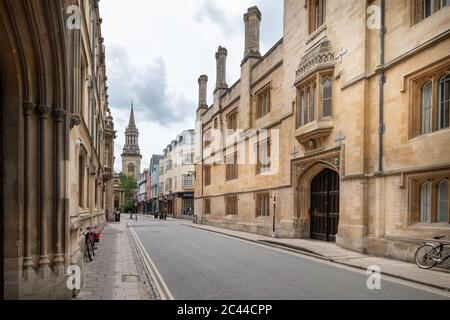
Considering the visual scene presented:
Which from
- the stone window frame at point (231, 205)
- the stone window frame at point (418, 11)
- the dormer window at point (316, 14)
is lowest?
the stone window frame at point (231, 205)

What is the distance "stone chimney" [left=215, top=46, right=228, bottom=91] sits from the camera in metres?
32.7

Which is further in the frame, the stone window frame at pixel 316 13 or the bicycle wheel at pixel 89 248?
the stone window frame at pixel 316 13

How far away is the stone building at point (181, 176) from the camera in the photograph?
186 feet

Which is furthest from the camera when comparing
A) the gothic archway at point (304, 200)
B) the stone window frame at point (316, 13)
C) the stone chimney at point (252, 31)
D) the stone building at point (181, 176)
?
the stone building at point (181, 176)

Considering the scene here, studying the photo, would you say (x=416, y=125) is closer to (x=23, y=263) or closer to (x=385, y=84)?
(x=385, y=84)

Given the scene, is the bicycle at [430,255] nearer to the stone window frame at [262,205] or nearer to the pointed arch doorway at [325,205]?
the pointed arch doorway at [325,205]

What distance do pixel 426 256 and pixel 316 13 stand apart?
1278cm

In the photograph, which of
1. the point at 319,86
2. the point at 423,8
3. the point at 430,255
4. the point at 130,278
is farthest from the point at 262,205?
the point at 130,278

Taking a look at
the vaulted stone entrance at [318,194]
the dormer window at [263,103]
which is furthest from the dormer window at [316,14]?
the vaulted stone entrance at [318,194]

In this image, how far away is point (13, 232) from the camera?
6.16m

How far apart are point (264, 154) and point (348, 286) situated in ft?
52.0

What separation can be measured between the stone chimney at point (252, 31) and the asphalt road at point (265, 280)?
16.8 meters
